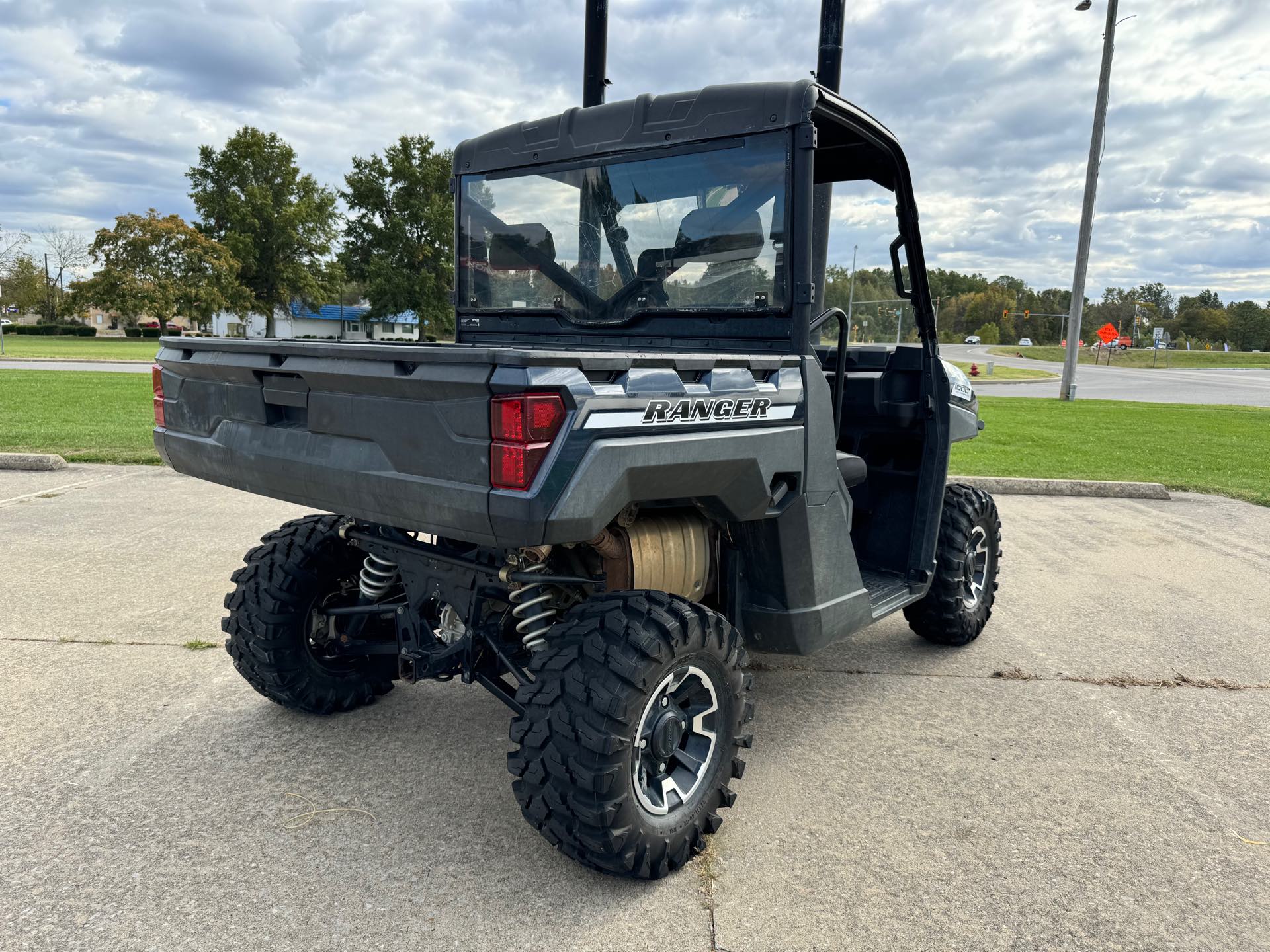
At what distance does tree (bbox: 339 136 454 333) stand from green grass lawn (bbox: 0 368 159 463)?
25.1 m

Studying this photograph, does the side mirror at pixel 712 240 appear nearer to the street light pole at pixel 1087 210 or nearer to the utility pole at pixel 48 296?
the street light pole at pixel 1087 210

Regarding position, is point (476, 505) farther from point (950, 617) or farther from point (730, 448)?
point (950, 617)

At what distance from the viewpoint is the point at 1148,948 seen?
2354 mm

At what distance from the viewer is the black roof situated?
9.82 feet

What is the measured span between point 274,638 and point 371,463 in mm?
1214

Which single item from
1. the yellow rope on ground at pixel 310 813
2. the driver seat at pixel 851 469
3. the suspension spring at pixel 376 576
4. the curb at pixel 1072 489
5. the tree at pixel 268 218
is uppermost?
the tree at pixel 268 218

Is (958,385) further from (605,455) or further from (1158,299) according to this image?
(1158,299)

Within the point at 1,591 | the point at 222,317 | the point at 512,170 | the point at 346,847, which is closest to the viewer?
the point at 346,847

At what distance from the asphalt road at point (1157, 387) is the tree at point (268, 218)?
3268 centimetres

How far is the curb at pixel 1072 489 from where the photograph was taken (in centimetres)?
909

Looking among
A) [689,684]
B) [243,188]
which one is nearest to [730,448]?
[689,684]

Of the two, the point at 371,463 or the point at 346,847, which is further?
the point at 346,847

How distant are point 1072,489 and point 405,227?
133 ft

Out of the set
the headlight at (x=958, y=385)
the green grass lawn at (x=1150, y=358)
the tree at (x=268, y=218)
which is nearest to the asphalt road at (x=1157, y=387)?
the headlight at (x=958, y=385)
